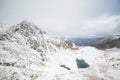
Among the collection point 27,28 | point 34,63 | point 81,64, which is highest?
point 27,28

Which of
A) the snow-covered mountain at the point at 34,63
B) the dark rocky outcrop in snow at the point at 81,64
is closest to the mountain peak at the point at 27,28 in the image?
the snow-covered mountain at the point at 34,63

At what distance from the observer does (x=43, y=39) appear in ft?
277

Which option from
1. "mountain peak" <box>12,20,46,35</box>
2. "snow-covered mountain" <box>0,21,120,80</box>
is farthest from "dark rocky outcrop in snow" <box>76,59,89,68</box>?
"mountain peak" <box>12,20,46,35</box>

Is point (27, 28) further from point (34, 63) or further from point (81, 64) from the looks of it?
point (81, 64)

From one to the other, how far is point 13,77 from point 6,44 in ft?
81.6

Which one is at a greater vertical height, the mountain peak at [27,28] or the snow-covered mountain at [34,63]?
the mountain peak at [27,28]

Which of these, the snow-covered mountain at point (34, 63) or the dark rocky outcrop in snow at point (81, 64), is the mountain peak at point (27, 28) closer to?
the snow-covered mountain at point (34, 63)

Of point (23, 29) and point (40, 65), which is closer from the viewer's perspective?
point (40, 65)

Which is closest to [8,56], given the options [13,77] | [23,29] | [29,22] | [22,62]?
[22,62]

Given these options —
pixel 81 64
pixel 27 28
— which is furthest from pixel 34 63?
pixel 81 64

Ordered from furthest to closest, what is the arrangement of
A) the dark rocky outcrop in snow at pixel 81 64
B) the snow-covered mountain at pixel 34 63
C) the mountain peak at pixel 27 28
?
the dark rocky outcrop in snow at pixel 81 64, the mountain peak at pixel 27 28, the snow-covered mountain at pixel 34 63

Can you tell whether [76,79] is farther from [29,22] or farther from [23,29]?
[29,22]

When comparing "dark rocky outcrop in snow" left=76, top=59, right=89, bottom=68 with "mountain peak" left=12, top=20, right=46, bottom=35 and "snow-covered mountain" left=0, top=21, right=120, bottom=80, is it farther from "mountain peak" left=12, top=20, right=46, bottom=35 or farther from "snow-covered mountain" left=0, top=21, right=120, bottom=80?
"mountain peak" left=12, top=20, right=46, bottom=35

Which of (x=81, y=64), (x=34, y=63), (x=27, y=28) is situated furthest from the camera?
(x=81, y=64)
